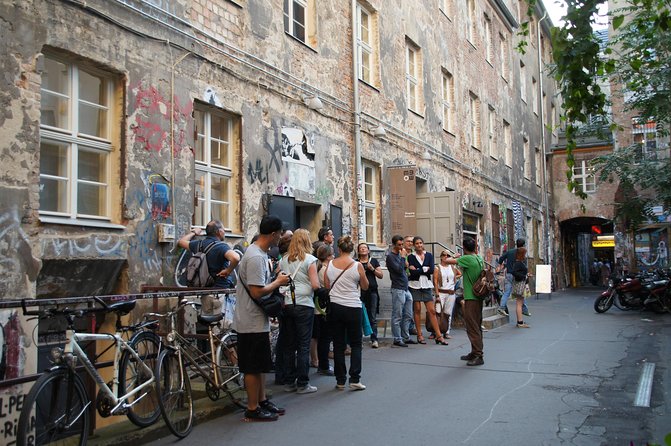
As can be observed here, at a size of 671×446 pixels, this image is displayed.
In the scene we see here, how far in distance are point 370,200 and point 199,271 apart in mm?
7291

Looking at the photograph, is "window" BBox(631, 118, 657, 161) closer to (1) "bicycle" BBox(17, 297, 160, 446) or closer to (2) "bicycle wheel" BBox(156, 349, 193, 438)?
(2) "bicycle wheel" BBox(156, 349, 193, 438)

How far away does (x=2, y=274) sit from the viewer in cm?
587

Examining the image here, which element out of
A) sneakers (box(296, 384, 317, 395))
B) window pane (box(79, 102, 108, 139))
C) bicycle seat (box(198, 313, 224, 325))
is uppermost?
window pane (box(79, 102, 108, 139))

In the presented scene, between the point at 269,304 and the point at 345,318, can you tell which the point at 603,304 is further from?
the point at 269,304

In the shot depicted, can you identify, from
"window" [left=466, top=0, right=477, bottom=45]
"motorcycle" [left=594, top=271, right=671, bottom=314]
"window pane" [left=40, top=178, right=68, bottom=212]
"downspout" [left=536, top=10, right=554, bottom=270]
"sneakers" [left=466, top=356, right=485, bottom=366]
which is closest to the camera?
"window pane" [left=40, top=178, right=68, bottom=212]

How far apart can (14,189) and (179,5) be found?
3.81 metres

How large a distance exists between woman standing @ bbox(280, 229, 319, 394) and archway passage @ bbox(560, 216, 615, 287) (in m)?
28.4

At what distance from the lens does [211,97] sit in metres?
8.98

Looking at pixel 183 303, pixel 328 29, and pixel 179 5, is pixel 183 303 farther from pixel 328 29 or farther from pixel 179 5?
pixel 328 29

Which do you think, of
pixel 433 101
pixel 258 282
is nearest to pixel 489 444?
pixel 258 282

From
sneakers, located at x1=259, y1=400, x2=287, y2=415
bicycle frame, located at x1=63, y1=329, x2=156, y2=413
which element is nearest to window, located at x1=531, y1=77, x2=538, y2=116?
sneakers, located at x1=259, y1=400, x2=287, y2=415

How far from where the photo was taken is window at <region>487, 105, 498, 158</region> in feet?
76.0

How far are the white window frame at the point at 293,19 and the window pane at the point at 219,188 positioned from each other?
10.6 feet

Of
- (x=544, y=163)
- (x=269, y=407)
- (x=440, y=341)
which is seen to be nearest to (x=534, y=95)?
(x=544, y=163)
